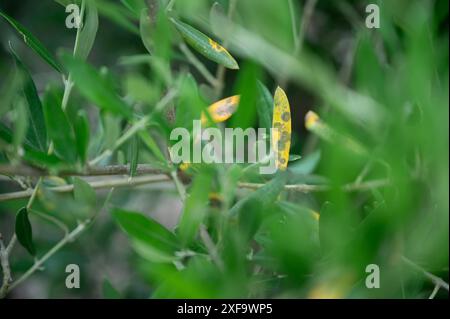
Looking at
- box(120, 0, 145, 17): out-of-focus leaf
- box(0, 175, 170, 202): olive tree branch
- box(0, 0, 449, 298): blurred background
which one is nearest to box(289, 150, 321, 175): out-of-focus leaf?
box(0, 0, 449, 298): blurred background

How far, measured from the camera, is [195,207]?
419 millimetres

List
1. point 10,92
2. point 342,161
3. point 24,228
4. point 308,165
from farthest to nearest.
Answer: point 308,165 → point 24,228 → point 10,92 → point 342,161

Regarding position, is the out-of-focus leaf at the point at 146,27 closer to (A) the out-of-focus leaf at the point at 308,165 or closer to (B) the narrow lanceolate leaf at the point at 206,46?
(B) the narrow lanceolate leaf at the point at 206,46

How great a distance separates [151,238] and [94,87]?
0.34 feet

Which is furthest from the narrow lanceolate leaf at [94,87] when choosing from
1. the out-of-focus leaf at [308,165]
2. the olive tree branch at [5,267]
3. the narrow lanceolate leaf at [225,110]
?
the out-of-focus leaf at [308,165]

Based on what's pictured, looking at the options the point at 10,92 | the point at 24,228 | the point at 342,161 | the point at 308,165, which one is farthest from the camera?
the point at 308,165

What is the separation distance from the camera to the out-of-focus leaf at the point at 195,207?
412mm

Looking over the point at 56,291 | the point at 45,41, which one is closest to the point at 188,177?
the point at 56,291

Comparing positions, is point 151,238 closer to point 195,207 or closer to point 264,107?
point 195,207

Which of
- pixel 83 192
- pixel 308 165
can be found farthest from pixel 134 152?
pixel 308 165

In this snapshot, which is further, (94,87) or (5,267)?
(5,267)

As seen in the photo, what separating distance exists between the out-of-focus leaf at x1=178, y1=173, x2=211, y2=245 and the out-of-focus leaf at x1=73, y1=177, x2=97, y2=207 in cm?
11
